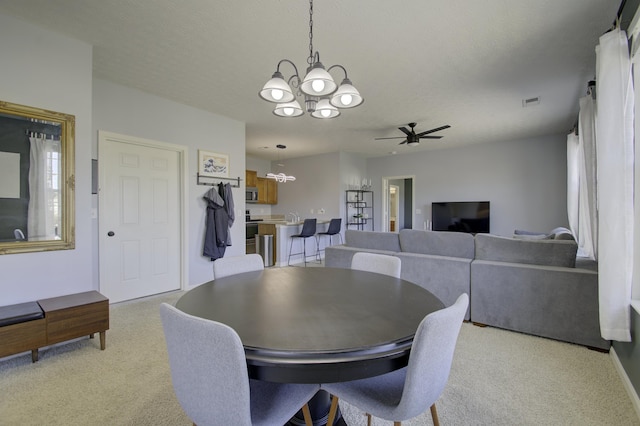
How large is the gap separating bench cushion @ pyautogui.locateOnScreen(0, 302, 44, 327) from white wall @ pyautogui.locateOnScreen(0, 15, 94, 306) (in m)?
0.14

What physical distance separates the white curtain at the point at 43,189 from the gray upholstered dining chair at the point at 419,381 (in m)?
2.71

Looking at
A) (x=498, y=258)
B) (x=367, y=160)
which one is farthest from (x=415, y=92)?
(x=367, y=160)

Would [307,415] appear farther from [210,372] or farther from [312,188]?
[312,188]

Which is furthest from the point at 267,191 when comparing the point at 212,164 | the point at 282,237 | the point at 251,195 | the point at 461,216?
the point at 461,216

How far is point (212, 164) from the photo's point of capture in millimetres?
4250

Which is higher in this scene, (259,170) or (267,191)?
(259,170)

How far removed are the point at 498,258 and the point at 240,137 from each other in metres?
3.93

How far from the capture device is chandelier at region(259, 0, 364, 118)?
1.65 metres

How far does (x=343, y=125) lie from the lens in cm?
493

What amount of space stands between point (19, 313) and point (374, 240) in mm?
3396

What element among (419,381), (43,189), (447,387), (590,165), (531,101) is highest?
(531,101)

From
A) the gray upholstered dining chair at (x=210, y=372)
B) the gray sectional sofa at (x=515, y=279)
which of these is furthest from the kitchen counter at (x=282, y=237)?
the gray upholstered dining chair at (x=210, y=372)

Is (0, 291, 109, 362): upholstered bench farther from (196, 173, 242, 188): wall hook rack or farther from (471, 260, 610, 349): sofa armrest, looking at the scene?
(471, 260, 610, 349): sofa armrest

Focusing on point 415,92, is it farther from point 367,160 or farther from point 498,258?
point 367,160
